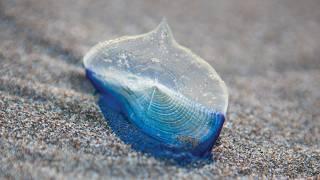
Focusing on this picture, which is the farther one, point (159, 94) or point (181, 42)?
point (181, 42)

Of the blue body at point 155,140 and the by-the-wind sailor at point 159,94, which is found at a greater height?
the by-the-wind sailor at point 159,94

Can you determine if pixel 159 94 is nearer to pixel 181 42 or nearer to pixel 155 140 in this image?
pixel 155 140

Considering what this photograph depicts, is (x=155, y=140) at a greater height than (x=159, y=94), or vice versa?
(x=159, y=94)

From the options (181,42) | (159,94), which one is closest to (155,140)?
(159,94)

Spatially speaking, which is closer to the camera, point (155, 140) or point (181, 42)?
point (155, 140)

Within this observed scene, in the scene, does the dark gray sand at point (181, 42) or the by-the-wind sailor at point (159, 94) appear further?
Result: the by-the-wind sailor at point (159, 94)
